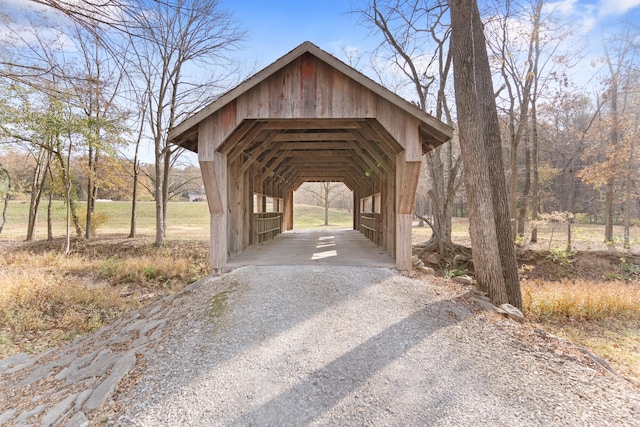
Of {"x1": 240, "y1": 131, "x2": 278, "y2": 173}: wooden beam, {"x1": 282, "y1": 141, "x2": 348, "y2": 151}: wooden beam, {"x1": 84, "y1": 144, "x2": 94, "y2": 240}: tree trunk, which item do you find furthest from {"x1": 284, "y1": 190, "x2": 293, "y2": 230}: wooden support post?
{"x1": 240, "y1": 131, "x2": 278, "y2": 173}: wooden beam

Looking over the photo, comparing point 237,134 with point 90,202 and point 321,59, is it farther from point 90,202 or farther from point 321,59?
point 90,202

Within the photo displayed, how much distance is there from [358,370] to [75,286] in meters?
8.03

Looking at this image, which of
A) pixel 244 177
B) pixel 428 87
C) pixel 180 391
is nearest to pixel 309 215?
pixel 428 87

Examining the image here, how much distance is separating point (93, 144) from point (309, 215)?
1170 inches

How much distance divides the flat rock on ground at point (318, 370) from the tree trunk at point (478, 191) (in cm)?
106

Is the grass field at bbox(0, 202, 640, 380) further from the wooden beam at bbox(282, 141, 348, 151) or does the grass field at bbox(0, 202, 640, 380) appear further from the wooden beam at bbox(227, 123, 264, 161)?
the wooden beam at bbox(282, 141, 348, 151)

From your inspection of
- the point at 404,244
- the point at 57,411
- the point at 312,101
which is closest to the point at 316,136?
the point at 312,101

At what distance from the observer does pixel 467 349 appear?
383 centimetres

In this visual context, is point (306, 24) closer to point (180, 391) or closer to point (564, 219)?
point (180, 391)

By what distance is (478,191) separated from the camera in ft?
18.7

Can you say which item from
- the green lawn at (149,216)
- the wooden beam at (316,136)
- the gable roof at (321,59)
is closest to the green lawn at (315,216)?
the green lawn at (149,216)

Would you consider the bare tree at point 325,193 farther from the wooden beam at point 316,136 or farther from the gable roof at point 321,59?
the gable roof at point 321,59

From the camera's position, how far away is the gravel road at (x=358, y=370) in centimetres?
283

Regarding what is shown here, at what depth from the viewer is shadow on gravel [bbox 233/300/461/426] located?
9.12ft
